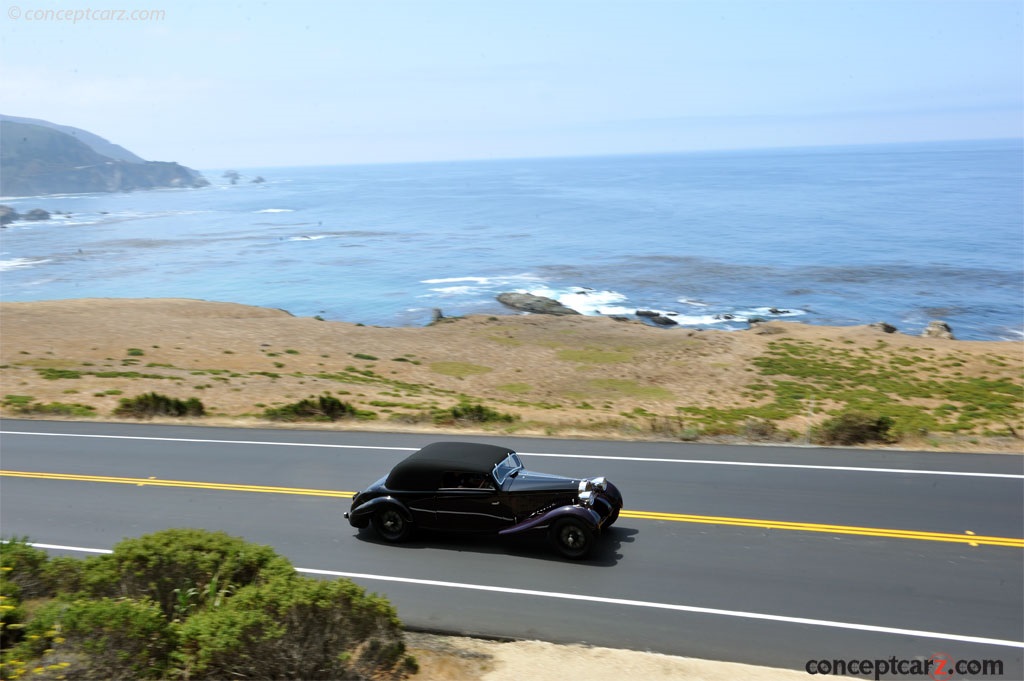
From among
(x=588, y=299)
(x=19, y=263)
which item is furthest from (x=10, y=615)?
(x=19, y=263)

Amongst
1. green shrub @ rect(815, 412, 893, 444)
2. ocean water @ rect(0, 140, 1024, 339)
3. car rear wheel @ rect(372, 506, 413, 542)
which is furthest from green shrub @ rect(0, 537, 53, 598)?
ocean water @ rect(0, 140, 1024, 339)

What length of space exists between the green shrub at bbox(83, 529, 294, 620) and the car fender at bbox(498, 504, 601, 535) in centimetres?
366

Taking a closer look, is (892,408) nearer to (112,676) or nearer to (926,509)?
(926,509)

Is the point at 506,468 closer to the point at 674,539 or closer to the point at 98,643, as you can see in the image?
the point at 674,539

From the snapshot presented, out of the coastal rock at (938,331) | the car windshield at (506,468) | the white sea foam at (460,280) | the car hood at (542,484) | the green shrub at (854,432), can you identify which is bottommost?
the white sea foam at (460,280)

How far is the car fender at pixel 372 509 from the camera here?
12.6 metres

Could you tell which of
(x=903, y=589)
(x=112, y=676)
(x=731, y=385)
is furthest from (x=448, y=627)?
(x=731, y=385)

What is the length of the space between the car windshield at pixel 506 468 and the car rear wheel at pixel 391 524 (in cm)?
165

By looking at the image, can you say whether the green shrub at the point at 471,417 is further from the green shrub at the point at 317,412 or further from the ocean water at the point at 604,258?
the ocean water at the point at 604,258

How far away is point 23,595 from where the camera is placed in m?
9.90

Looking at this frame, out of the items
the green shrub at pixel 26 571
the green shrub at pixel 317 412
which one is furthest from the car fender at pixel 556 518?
the green shrub at pixel 317 412

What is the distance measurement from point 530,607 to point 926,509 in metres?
7.32

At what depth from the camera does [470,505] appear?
12352mm

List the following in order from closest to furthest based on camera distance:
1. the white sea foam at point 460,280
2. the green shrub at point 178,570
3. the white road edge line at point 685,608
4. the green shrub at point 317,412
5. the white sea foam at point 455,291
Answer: the green shrub at point 178,570 → the white road edge line at point 685,608 → the green shrub at point 317,412 → the white sea foam at point 455,291 → the white sea foam at point 460,280
